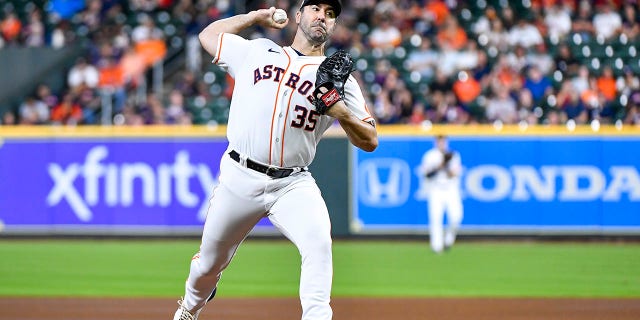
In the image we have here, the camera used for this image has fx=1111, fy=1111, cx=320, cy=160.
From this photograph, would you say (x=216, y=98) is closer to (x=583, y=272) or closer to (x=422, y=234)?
(x=422, y=234)

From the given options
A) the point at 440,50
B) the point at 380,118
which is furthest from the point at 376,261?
the point at 440,50

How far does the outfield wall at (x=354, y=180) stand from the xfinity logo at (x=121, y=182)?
0.02 m

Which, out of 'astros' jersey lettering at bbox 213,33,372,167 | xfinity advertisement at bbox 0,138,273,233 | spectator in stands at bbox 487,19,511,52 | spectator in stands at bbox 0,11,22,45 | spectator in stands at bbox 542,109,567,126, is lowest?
xfinity advertisement at bbox 0,138,273,233

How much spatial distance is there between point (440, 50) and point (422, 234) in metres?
3.38

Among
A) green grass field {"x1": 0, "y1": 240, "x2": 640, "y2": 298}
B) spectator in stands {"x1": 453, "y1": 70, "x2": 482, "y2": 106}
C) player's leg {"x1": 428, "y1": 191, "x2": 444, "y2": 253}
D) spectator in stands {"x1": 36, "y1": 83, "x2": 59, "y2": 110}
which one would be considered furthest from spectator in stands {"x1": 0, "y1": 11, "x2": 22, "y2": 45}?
player's leg {"x1": 428, "y1": 191, "x2": 444, "y2": 253}

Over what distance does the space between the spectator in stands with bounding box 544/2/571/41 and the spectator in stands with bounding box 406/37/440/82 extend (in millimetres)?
2177

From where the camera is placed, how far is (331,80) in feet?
20.0

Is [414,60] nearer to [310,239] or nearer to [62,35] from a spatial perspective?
[62,35]

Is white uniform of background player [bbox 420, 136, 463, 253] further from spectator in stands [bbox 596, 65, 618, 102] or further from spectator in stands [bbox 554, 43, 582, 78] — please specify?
spectator in stands [bbox 596, 65, 618, 102]

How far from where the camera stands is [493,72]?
19.0 meters

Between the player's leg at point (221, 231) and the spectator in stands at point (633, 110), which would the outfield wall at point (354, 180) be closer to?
the spectator in stands at point (633, 110)

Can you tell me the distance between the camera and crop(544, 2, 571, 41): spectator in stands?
789 inches

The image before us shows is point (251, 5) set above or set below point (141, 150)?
above

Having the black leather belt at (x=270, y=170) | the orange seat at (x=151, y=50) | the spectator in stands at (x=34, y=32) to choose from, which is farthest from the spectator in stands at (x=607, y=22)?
the black leather belt at (x=270, y=170)
